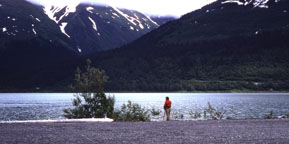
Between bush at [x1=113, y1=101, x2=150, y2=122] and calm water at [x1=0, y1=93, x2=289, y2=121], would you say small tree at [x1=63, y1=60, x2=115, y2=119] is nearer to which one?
calm water at [x1=0, y1=93, x2=289, y2=121]

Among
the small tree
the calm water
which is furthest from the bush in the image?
the calm water

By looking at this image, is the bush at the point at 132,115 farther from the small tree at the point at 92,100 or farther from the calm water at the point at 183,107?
the calm water at the point at 183,107

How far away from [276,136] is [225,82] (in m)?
170

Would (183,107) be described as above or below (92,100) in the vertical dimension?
below

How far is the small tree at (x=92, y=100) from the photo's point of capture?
34344 millimetres

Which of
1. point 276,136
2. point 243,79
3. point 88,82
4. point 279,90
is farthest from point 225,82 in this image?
point 276,136

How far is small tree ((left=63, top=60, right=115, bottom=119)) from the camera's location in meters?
34.3

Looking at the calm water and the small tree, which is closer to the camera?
the small tree

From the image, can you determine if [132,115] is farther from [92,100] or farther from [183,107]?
[183,107]

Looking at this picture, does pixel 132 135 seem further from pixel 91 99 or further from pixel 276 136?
pixel 91 99

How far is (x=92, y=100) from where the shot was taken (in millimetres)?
35188

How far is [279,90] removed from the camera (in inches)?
6959

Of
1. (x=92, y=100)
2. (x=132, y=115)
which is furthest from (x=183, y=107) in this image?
(x=132, y=115)

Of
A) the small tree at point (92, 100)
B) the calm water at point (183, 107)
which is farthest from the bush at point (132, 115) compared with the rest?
the calm water at point (183, 107)
